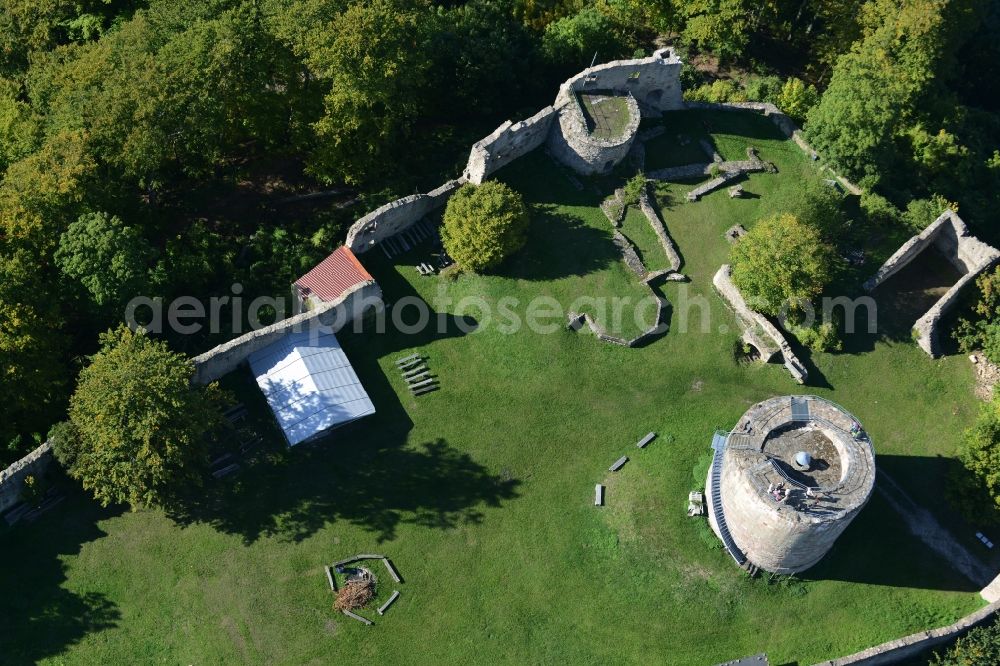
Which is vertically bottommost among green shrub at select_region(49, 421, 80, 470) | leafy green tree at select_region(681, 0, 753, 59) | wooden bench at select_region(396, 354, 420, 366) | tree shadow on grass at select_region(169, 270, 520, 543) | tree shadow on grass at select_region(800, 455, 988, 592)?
tree shadow on grass at select_region(800, 455, 988, 592)

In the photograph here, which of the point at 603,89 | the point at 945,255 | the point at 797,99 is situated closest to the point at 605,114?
the point at 603,89

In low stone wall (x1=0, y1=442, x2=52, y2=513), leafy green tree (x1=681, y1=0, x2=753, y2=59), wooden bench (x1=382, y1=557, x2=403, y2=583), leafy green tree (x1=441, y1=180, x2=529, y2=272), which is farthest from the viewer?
leafy green tree (x1=681, y1=0, x2=753, y2=59)

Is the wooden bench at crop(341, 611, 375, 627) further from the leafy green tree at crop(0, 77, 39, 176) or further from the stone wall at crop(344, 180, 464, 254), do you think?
the leafy green tree at crop(0, 77, 39, 176)

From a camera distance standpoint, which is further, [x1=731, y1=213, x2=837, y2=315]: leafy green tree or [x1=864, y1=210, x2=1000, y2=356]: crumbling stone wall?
[x1=864, y1=210, x2=1000, y2=356]: crumbling stone wall

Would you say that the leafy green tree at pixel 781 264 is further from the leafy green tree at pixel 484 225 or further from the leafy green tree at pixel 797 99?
the leafy green tree at pixel 484 225

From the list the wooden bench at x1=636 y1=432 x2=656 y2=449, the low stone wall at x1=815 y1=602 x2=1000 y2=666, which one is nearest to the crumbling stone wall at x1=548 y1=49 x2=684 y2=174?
the wooden bench at x1=636 y1=432 x2=656 y2=449

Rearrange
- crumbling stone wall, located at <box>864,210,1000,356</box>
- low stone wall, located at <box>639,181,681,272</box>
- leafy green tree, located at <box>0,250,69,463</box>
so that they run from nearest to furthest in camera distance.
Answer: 1. leafy green tree, located at <box>0,250,69,463</box>
2. crumbling stone wall, located at <box>864,210,1000,356</box>
3. low stone wall, located at <box>639,181,681,272</box>

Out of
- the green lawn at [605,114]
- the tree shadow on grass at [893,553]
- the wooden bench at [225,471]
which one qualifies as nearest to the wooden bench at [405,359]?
the wooden bench at [225,471]

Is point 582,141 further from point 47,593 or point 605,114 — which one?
point 47,593
